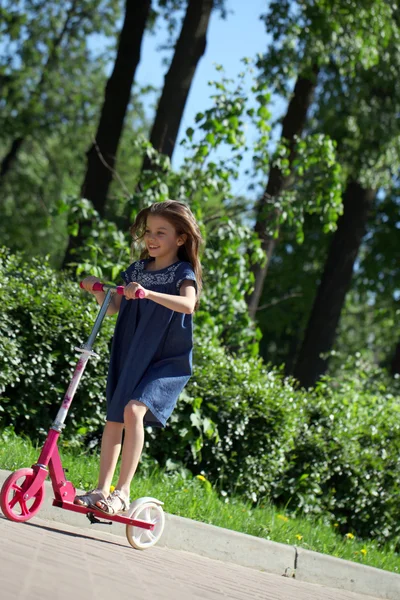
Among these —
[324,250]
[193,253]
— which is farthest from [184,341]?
[324,250]

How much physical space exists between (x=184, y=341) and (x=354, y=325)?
2916 centimetres

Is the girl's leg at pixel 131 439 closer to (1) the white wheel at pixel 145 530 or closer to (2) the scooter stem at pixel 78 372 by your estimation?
(1) the white wheel at pixel 145 530

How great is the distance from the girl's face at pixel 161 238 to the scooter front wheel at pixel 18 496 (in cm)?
135

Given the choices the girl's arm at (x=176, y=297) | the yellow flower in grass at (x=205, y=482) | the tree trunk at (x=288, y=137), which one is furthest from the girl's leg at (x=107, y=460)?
the tree trunk at (x=288, y=137)

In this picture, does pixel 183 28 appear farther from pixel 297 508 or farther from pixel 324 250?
pixel 324 250

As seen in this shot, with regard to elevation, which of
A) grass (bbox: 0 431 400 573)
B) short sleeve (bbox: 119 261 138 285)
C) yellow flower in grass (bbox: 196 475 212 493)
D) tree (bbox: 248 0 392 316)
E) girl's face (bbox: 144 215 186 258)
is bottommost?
grass (bbox: 0 431 400 573)

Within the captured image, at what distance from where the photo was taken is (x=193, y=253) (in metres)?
5.02

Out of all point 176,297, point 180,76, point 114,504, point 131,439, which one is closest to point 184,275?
point 176,297

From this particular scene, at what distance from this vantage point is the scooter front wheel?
14.2 ft

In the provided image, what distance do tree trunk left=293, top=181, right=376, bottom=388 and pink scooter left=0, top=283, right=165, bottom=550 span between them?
12.5m

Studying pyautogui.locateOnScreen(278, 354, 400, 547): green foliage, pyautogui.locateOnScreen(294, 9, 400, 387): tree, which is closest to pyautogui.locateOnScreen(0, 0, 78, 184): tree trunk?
pyautogui.locateOnScreen(294, 9, 400, 387): tree

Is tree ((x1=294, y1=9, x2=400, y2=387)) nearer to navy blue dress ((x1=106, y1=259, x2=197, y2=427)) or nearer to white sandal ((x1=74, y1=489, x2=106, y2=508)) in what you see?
navy blue dress ((x1=106, y1=259, x2=197, y2=427))

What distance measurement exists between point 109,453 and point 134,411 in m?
0.29

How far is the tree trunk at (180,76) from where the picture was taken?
10.8 m
